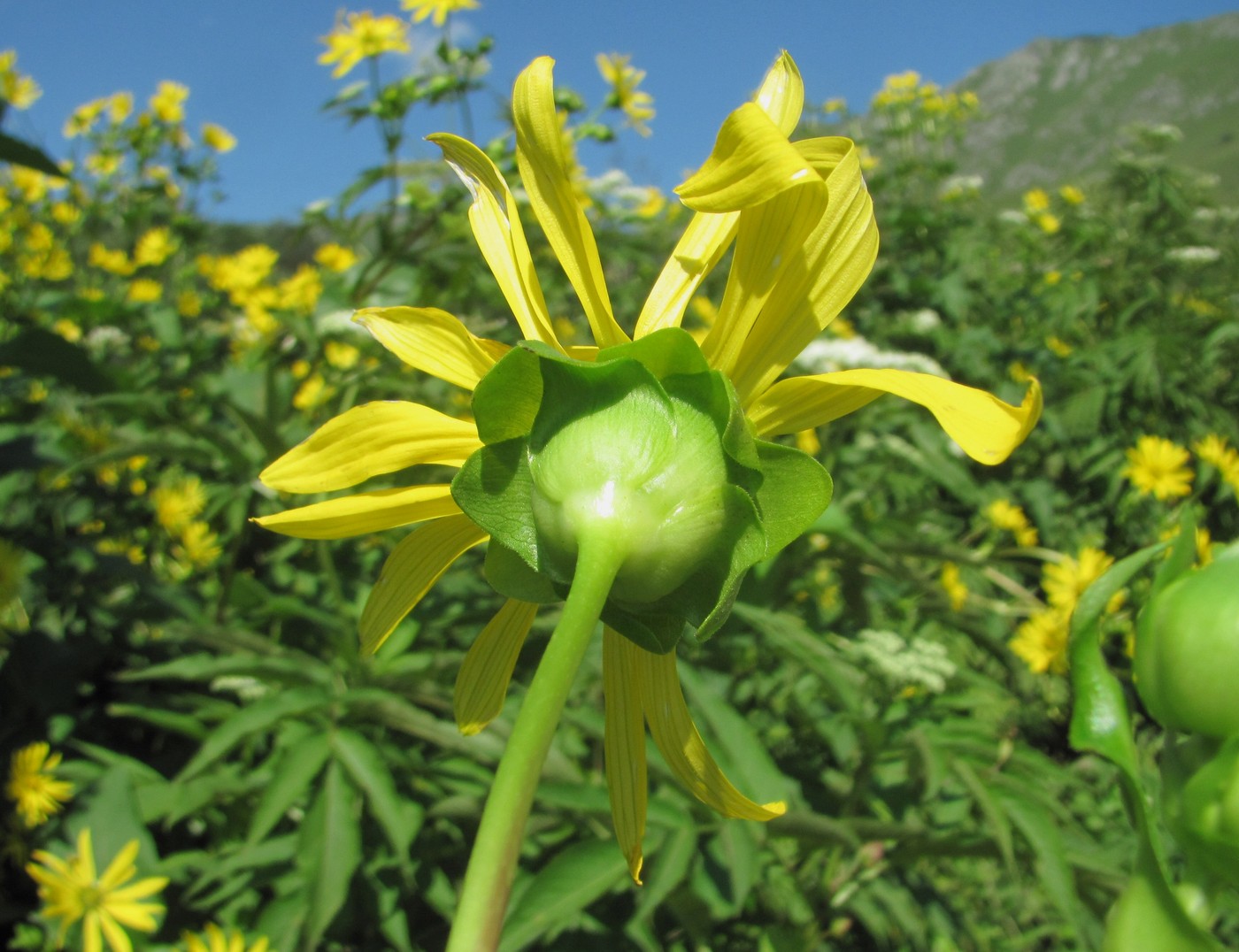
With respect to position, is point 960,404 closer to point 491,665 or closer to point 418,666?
point 491,665

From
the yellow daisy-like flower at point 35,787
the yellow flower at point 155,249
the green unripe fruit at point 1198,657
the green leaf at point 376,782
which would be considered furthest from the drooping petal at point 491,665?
the yellow flower at point 155,249

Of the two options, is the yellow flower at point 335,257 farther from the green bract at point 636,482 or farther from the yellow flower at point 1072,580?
the green bract at point 636,482

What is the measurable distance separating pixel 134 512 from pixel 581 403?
1.97 meters

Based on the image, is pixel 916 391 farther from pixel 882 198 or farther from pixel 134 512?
pixel 882 198

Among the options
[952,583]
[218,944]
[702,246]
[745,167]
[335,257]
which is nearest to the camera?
[745,167]

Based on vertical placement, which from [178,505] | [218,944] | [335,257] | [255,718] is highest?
[335,257]

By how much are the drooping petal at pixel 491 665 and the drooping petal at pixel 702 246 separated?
0.46 feet

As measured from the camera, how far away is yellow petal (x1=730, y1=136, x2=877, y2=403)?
38cm

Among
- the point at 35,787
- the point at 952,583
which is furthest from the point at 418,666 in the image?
the point at 952,583

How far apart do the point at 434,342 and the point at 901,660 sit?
1092mm

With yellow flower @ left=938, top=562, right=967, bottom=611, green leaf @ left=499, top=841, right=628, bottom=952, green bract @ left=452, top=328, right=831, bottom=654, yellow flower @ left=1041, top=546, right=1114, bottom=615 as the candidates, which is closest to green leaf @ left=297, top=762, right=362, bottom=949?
green leaf @ left=499, top=841, right=628, bottom=952

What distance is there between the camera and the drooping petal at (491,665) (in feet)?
1.43

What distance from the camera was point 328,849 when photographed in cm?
107

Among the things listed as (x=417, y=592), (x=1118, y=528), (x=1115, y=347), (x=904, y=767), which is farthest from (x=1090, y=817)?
(x=417, y=592)
